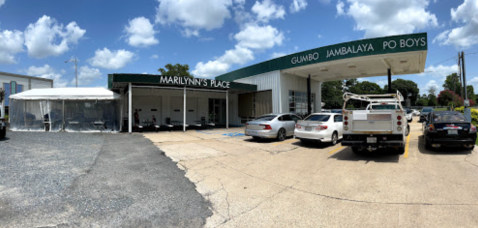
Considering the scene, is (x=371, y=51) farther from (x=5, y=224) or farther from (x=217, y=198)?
(x=5, y=224)

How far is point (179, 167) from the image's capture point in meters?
6.54

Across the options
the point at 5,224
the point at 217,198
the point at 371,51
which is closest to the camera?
the point at 5,224

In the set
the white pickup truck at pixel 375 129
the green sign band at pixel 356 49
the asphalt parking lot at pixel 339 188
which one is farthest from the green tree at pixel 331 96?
the white pickup truck at pixel 375 129

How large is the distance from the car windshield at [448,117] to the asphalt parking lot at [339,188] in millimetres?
1095

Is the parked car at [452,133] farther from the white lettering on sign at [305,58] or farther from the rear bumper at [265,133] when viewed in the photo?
the white lettering on sign at [305,58]

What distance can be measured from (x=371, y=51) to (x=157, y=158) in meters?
12.6

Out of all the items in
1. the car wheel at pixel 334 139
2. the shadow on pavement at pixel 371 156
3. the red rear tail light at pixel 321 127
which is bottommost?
the shadow on pavement at pixel 371 156

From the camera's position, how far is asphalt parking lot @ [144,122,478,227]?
3.44m

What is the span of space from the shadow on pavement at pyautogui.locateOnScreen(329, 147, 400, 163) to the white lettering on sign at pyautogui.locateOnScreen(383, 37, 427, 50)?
22.9 ft

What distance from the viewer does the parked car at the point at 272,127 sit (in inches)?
431

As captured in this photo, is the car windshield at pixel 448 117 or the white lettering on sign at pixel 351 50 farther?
the white lettering on sign at pixel 351 50

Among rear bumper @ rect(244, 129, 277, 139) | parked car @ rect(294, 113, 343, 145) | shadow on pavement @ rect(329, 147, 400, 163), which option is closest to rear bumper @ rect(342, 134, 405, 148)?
shadow on pavement @ rect(329, 147, 400, 163)

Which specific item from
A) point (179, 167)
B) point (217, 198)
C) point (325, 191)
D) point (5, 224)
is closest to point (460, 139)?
point (325, 191)

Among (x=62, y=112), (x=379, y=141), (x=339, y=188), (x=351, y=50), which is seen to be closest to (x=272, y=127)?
(x=379, y=141)
